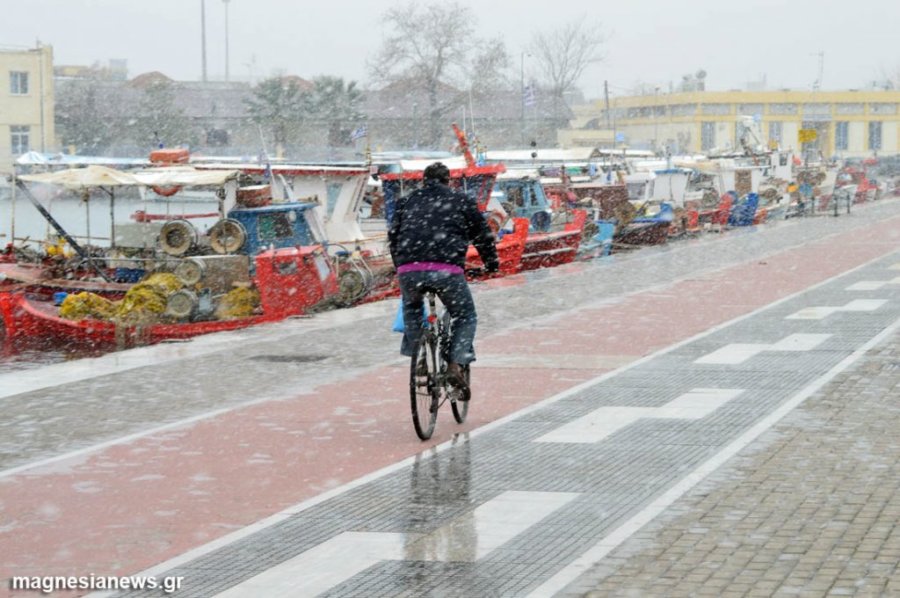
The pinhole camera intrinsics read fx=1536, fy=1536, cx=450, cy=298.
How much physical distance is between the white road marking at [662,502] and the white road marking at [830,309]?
5355 mm

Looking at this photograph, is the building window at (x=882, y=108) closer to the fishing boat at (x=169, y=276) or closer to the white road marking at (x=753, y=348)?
the fishing boat at (x=169, y=276)

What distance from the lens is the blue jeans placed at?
1077cm

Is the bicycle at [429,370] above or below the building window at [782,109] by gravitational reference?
below

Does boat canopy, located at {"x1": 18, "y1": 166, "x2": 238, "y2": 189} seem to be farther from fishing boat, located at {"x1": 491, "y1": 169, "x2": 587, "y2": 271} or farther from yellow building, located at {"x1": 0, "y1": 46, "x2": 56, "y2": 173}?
yellow building, located at {"x1": 0, "y1": 46, "x2": 56, "y2": 173}

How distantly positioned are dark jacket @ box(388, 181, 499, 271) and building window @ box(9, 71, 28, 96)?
266 ft

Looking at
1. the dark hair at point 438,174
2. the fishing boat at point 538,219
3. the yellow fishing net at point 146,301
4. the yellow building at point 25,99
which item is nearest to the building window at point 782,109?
the yellow building at point 25,99

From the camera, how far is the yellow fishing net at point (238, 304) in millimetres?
24953

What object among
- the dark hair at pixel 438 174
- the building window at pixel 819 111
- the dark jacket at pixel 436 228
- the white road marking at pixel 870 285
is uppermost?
the building window at pixel 819 111

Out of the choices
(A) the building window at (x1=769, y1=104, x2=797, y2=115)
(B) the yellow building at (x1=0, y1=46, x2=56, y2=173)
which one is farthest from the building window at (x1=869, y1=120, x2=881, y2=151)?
(B) the yellow building at (x1=0, y1=46, x2=56, y2=173)

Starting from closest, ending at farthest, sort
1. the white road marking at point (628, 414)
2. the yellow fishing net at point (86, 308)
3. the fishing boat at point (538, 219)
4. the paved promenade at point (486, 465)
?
the paved promenade at point (486, 465)
the white road marking at point (628, 414)
the yellow fishing net at point (86, 308)
the fishing boat at point (538, 219)

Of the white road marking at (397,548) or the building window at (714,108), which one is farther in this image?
the building window at (714,108)

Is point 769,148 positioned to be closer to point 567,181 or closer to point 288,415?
point 567,181

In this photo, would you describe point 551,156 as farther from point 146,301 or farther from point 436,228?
point 436,228

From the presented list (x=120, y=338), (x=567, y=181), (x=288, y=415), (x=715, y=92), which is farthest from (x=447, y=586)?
(x=715, y=92)
